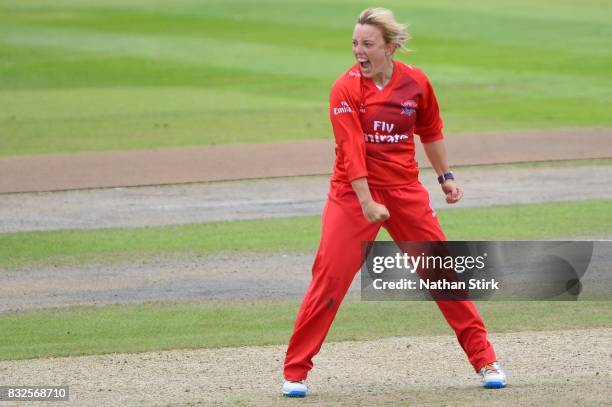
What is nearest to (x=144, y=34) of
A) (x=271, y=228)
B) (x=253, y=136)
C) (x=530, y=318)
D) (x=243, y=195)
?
(x=253, y=136)

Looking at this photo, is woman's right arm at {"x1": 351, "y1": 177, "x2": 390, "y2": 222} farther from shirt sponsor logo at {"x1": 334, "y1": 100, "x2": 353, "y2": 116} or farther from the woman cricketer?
shirt sponsor logo at {"x1": 334, "y1": 100, "x2": 353, "y2": 116}

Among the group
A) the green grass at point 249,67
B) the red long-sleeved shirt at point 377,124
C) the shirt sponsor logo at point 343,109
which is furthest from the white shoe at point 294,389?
the green grass at point 249,67

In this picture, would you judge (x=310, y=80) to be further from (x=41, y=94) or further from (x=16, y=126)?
(x=16, y=126)

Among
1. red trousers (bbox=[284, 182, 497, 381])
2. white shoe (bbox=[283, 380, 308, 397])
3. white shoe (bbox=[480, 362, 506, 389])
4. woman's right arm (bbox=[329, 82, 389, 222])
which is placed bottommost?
white shoe (bbox=[283, 380, 308, 397])

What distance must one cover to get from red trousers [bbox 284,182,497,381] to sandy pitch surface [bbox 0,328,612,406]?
10.4 inches

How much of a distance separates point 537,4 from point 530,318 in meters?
31.6

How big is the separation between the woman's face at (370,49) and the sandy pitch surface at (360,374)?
1.81m

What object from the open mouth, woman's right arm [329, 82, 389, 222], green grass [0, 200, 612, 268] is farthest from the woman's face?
green grass [0, 200, 612, 268]

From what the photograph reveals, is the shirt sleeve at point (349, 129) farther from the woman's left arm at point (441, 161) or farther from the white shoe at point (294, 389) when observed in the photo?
the white shoe at point (294, 389)

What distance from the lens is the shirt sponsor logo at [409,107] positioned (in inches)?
286

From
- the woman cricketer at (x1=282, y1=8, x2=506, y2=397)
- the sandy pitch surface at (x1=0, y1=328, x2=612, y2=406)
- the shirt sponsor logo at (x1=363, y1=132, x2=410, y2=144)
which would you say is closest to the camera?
the woman cricketer at (x1=282, y1=8, x2=506, y2=397)

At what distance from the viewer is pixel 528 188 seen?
15.6 metres

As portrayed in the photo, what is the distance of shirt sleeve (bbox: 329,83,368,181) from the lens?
711cm

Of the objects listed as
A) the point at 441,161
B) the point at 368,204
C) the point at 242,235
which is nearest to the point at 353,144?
the point at 368,204
